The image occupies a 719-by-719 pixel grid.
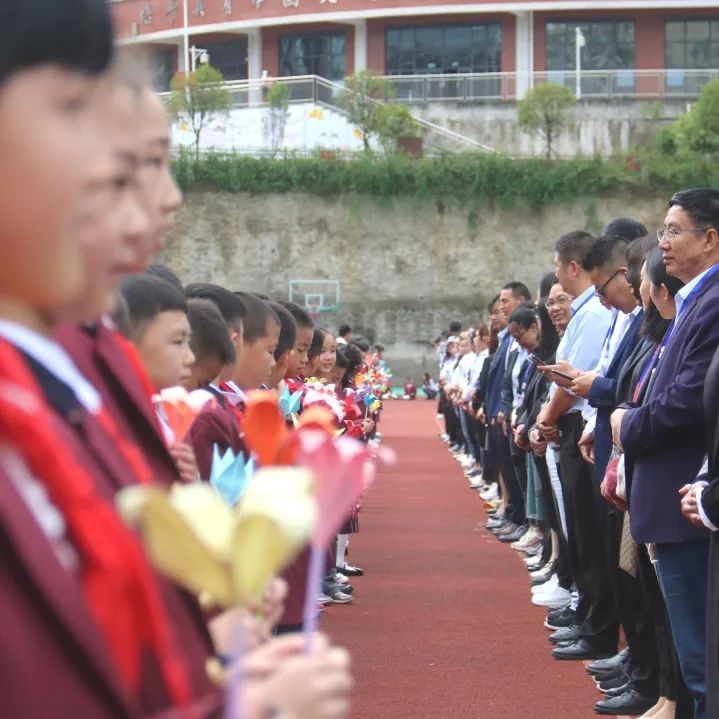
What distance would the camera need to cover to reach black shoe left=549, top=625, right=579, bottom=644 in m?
7.77

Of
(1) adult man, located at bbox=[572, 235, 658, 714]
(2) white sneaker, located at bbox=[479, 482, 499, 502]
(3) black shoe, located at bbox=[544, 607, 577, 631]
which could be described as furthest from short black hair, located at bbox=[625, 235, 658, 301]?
(2) white sneaker, located at bbox=[479, 482, 499, 502]

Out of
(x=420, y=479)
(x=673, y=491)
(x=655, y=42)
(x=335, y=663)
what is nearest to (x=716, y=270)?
(x=673, y=491)

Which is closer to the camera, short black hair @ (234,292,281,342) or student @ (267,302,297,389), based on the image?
short black hair @ (234,292,281,342)

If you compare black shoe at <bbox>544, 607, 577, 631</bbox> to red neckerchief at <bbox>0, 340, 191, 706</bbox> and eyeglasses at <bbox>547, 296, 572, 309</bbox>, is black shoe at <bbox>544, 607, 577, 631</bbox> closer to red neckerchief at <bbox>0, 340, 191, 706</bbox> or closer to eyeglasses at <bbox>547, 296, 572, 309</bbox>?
eyeglasses at <bbox>547, 296, 572, 309</bbox>

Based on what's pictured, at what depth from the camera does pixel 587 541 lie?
780 centimetres

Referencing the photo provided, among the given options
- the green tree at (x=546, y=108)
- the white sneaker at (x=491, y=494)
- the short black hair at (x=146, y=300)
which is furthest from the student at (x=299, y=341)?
the green tree at (x=546, y=108)

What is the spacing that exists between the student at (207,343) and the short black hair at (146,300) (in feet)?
3.39

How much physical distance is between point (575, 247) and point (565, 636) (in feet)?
6.82

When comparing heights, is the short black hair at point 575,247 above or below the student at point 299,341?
above

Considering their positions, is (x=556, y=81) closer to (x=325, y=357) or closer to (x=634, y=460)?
(x=325, y=357)

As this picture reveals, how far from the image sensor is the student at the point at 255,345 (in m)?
5.57

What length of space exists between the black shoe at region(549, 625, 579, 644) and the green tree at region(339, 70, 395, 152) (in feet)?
106

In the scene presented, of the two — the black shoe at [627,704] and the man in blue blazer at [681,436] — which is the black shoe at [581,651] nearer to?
the black shoe at [627,704]

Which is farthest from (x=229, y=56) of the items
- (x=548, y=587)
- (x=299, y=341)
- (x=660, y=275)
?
(x=660, y=275)
